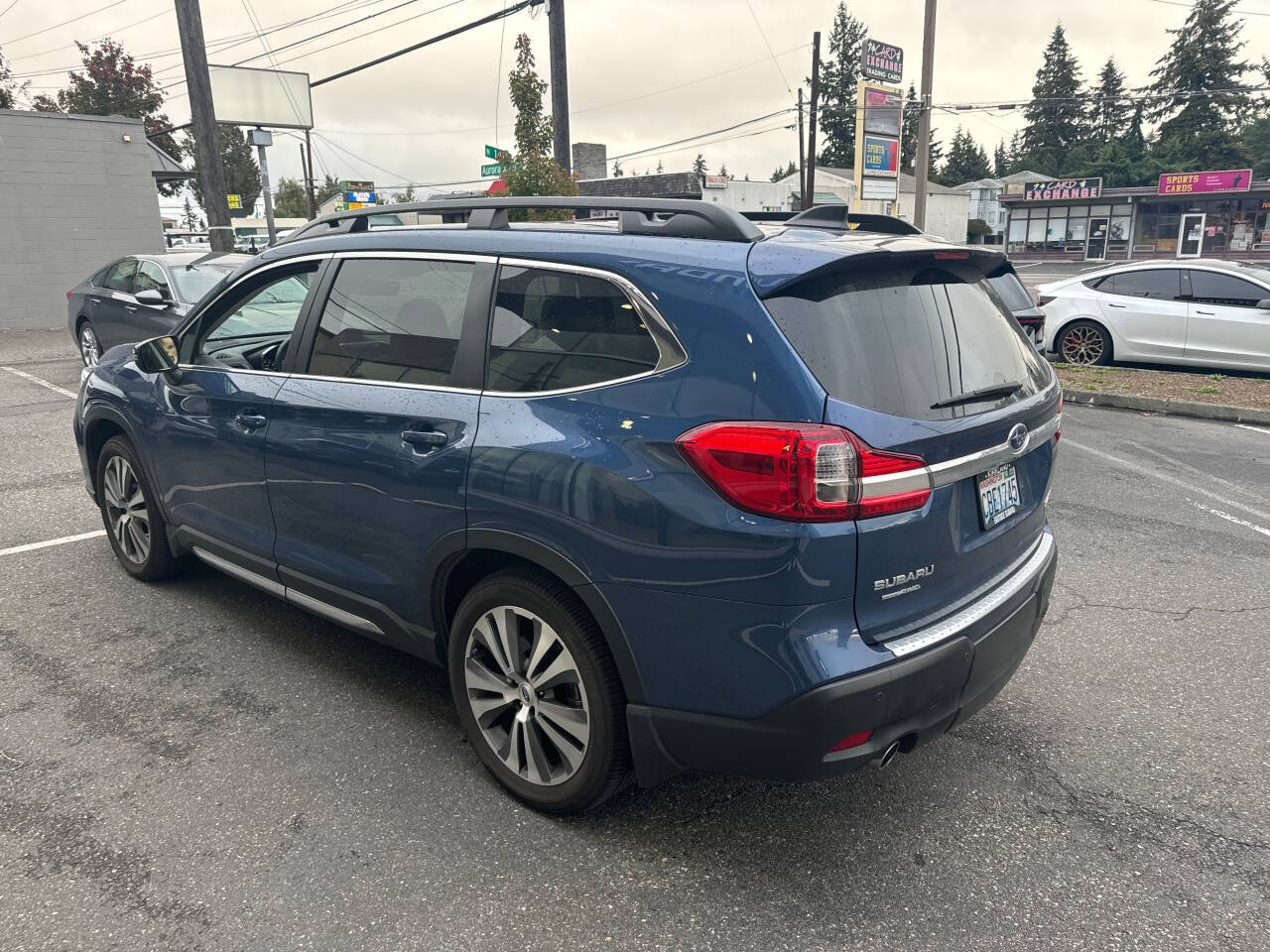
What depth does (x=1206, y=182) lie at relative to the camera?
4872 centimetres

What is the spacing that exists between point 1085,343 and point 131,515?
12.1m

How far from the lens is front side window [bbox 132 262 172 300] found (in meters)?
10.4

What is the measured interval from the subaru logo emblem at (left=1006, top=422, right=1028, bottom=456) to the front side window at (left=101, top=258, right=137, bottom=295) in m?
11.2

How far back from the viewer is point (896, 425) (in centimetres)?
236

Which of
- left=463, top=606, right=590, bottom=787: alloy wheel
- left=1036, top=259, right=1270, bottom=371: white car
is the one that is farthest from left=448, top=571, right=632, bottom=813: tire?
left=1036, top=259, right=1270, bottom=371: white car

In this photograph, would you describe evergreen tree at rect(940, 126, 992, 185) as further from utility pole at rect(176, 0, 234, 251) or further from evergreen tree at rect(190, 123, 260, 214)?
utility pole at rect(176, 0, 234, 251)

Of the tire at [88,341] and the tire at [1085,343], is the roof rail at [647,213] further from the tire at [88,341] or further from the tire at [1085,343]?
the tire at [1085,343]

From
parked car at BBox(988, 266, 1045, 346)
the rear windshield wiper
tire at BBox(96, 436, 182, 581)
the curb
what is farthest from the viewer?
parked car at BBox(988, 266, 1045, 346)

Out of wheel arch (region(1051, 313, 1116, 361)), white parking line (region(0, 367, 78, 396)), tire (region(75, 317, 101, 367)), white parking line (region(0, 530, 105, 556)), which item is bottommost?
white parking line (region(0, 530, 105, 556))

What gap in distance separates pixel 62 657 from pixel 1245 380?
12.7 m

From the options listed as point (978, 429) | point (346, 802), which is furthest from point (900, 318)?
point (346, 802)

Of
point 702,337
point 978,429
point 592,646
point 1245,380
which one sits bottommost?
point 1245,380

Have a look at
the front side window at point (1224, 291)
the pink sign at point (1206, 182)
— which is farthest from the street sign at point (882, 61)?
the pink sign at point (1206, 182)

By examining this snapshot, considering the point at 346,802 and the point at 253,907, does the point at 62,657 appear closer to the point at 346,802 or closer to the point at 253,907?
the point at 346,802
